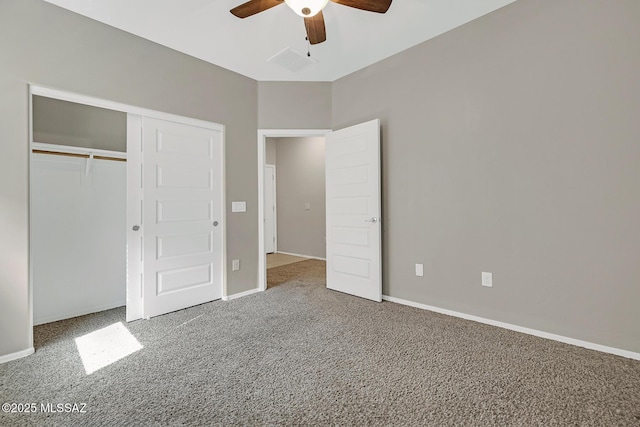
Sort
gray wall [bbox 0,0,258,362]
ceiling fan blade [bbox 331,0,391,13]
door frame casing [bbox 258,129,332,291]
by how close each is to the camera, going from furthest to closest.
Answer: door frame casing [bbox 258,129,332,291] → gray wall [bbox 0,0,258,362] → ceiling fan blade [bbox 331,0,391,13]

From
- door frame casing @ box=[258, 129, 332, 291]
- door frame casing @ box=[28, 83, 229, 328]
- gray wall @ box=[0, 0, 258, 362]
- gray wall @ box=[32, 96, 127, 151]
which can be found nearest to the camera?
gray wall @ box=[0, 0, 258, 362]

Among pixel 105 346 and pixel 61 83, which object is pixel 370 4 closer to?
pixel 61 83

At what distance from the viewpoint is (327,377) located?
5.82ft

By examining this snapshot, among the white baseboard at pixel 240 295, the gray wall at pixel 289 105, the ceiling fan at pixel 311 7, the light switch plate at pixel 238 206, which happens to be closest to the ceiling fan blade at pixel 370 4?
the ceiling fan at pixel 311 7

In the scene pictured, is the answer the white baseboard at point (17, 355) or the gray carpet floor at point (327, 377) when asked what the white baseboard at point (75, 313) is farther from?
the white baseboard at point (17, 355)

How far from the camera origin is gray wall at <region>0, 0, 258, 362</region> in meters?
2.04

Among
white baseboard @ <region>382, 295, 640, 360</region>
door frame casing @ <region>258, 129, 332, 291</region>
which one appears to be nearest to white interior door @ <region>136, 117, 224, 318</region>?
door frame casing @ <region>258, 129, 332, 291</region>

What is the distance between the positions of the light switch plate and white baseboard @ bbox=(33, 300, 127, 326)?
5.02 feet

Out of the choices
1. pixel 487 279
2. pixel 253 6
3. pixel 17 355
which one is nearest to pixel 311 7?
pixel 253 6

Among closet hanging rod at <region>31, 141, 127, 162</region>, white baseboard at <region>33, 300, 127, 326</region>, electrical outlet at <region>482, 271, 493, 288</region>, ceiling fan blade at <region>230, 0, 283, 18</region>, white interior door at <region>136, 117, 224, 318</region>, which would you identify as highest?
ceiling fan blade at <region>230, 0, 283, 18</region>

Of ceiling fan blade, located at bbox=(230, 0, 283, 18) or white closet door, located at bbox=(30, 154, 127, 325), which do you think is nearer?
ceiling fan blade, located at bbox=(230, 0, 283, 18)

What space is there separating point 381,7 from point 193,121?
82.1 inches

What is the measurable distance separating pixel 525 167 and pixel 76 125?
412 cm

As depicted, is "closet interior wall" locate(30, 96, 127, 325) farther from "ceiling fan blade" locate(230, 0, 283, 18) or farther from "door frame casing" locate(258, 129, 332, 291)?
"ceiling fan blade" locate(230, 0, 283, 18)
